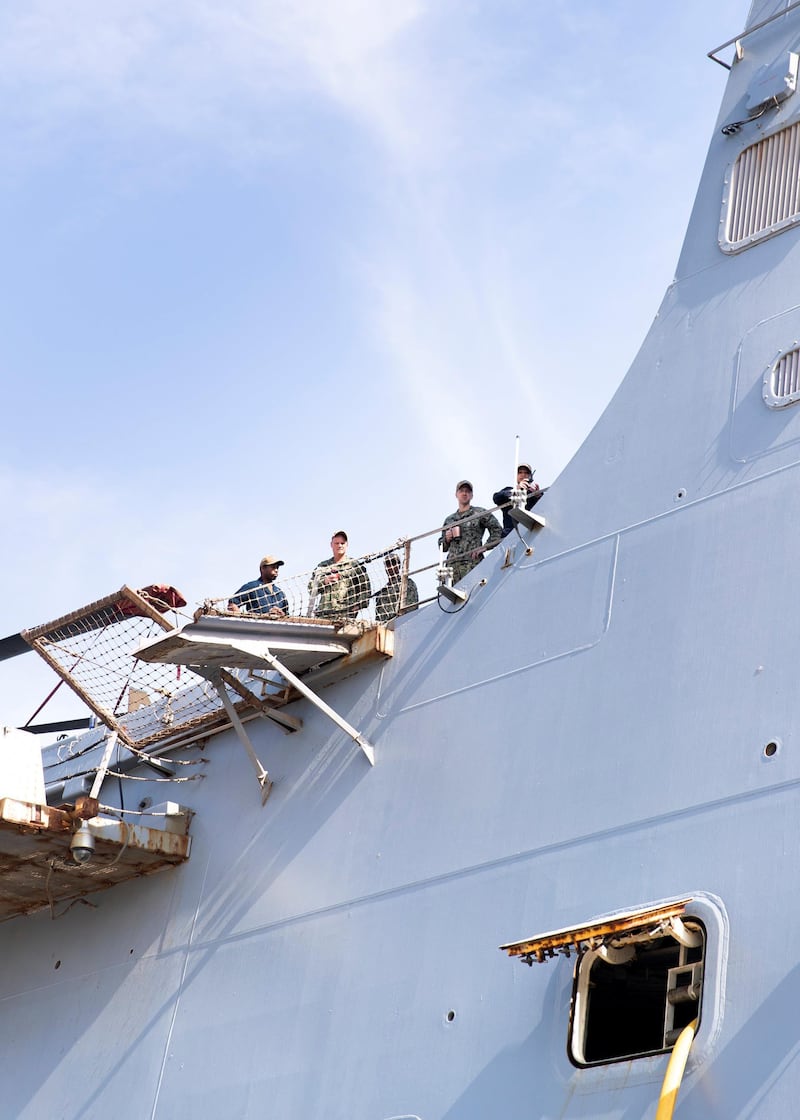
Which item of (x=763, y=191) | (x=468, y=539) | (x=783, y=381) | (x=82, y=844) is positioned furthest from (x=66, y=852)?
(x=763, y=191)

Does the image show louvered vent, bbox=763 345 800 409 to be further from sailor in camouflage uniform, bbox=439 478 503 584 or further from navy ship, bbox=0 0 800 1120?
sailor in camouflage uniform, bbox=439 478 503 584

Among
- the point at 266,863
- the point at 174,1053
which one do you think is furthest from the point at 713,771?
the point at 174,1053

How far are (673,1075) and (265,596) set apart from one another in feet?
20.9

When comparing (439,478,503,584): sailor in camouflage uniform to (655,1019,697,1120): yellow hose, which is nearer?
(655,1019,697,1120): yellow hose

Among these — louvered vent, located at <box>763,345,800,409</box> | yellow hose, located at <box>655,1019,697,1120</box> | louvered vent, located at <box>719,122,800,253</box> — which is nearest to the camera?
yellow hose, located at <box>655,1019,697,1120</box>

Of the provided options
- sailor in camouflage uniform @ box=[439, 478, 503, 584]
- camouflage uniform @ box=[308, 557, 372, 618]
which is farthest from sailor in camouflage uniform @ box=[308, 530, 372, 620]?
sailor in camouflage uniform @ box=[439, 478, 503, 584]

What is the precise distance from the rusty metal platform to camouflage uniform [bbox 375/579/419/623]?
105 inches

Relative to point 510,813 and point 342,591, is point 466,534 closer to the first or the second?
point 342,591

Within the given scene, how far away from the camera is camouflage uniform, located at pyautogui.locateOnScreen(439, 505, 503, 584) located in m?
13.3

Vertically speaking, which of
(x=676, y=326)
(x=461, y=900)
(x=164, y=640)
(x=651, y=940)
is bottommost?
(x=651, y=940)

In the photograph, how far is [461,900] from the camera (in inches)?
436

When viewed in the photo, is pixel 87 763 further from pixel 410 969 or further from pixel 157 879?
pixel 410 969

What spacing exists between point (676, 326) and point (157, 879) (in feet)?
22.4

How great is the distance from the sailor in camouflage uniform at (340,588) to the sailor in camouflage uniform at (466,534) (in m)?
0.81
